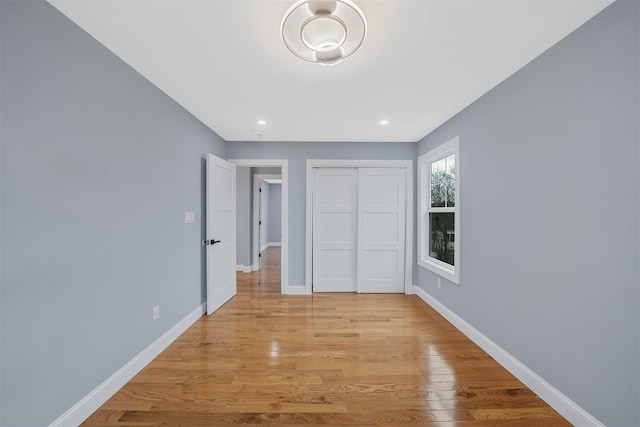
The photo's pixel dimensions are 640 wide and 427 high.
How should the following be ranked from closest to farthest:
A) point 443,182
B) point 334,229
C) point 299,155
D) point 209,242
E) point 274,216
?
1. point 209,242
2. point 443,182
3. point 299,155
4. point 334,229
5. point 274,216

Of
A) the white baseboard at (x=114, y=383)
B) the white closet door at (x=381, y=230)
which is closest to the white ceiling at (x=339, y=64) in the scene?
the white closet door at (x=381, y=230)

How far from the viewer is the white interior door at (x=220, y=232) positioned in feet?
10.0

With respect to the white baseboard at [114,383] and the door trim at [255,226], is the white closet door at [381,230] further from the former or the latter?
the white baseboard at [114,383]

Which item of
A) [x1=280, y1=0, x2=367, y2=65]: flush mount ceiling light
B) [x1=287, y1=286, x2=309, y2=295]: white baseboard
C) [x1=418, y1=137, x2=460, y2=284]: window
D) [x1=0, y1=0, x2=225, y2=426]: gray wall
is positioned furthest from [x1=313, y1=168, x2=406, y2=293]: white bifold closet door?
[x1=280, y1=0, x2=367, y2=65]: flush mount ceiling light

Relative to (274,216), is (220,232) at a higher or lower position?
lower

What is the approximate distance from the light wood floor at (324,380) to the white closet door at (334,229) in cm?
100

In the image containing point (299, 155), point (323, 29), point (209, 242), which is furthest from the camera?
point (299, 155)

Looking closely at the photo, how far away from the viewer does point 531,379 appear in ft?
5.90

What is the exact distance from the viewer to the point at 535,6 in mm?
1333

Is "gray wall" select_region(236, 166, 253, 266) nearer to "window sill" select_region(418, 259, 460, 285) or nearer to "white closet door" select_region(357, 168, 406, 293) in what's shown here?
"white closet door" select_region(357, 168, 406, 293)

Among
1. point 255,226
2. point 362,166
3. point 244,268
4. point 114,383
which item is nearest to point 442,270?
point 362,166

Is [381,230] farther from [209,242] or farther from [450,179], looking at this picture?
[209,242]

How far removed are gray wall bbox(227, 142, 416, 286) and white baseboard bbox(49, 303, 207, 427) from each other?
5.75 ft

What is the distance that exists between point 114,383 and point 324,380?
1503 millimetres
